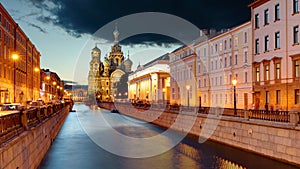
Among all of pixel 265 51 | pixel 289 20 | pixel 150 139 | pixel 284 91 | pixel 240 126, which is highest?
pixel 289 20

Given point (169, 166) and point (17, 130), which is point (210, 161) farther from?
point (17, 130)

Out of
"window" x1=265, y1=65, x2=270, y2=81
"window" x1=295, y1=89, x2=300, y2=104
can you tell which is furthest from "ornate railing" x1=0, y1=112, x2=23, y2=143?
"window" x1=265, y1=65, x2=270, y2=81

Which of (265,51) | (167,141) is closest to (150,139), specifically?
(167,141)

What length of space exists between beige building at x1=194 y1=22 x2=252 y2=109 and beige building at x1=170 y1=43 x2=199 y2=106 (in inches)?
99.4

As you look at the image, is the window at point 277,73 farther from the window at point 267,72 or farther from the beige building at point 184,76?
the beige building at point 184,76

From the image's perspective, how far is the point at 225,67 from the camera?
181 ft

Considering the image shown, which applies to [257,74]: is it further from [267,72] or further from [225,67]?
[225,67]

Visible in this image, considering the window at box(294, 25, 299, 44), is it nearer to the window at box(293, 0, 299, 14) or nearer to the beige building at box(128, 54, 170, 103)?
the window at box(293, 0, 299, 14)

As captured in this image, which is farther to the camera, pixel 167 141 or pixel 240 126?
pixel 167 141

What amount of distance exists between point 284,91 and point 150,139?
14.3 metres

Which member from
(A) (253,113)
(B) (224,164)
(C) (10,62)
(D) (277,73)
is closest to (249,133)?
(A) (253,113)

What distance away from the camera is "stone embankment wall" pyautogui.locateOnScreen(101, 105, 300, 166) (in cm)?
2053

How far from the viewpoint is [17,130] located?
15.1 m

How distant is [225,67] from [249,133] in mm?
30692
